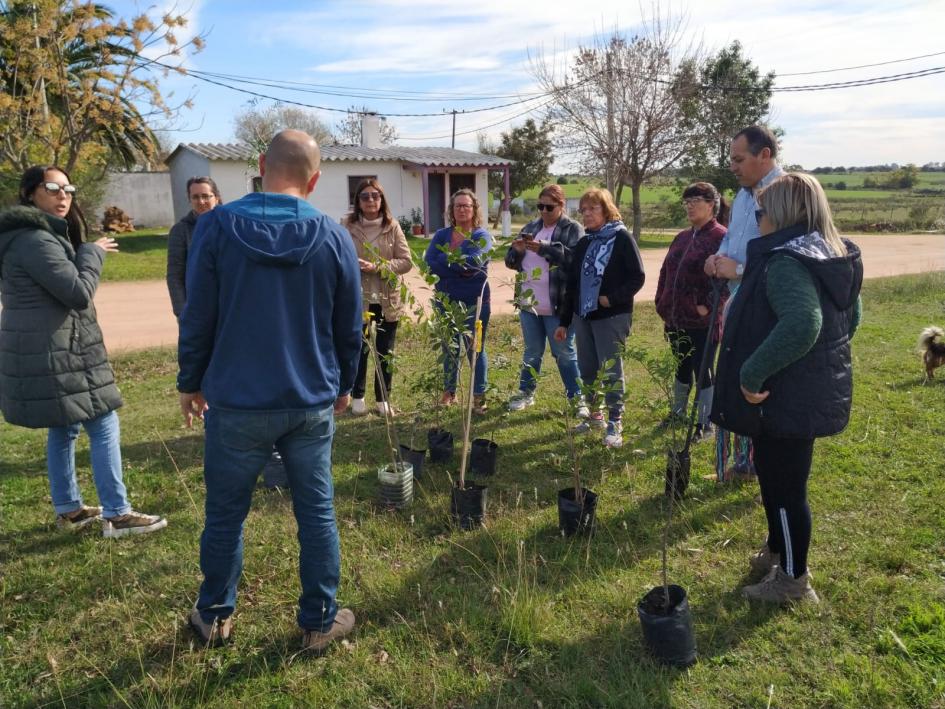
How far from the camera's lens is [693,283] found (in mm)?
4680

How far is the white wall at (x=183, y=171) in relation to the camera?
2441 cm

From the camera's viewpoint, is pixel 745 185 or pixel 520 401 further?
pixel 520 401

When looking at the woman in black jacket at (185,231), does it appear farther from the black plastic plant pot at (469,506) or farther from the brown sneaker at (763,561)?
the brown sneaker at (763,561)

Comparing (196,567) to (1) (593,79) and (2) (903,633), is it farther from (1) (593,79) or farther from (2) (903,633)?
(1) (593,79)

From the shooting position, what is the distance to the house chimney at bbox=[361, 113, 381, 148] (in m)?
27.5

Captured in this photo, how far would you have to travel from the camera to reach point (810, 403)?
2.67 meters

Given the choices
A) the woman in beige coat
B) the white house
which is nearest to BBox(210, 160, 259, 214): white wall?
the white house

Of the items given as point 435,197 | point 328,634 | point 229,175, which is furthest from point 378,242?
point 435,197

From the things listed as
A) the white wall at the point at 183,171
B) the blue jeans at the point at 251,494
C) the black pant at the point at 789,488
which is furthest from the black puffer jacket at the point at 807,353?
the white wall at the point at 183,171

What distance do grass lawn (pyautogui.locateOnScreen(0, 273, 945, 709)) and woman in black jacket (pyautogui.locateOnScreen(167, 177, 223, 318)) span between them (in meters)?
1.27

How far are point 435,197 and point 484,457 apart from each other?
79.0ft

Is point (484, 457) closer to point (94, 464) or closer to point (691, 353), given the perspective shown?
point (691, 353)

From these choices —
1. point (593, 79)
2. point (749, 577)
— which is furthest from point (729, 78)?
point (749, 577)

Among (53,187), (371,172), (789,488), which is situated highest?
(371,172)
